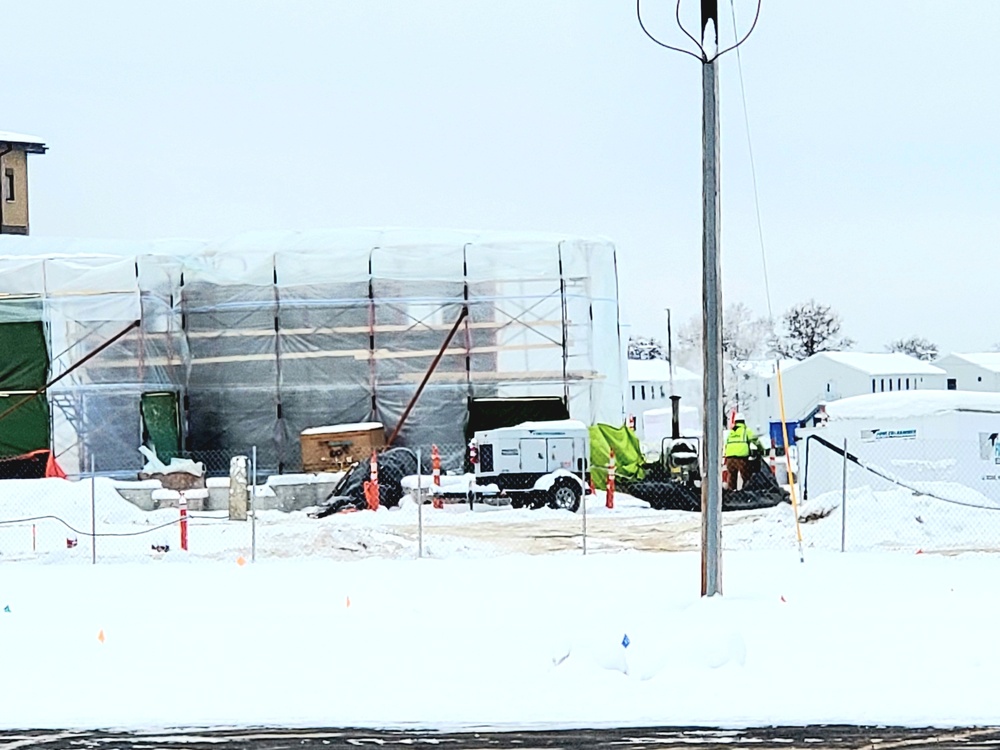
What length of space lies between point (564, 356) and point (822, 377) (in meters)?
62.4

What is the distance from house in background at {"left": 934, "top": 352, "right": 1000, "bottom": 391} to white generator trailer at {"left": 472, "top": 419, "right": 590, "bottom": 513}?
78297 millimetres

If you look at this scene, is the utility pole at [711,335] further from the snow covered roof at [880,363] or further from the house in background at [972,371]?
the house in background at [972,371]

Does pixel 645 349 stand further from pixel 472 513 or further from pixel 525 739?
pixel 525 739

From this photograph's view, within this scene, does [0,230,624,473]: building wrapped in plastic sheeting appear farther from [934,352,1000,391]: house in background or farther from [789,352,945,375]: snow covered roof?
[934,352,1000,391]: house in background

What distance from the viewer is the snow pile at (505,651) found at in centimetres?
1060

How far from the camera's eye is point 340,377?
39.4 metres

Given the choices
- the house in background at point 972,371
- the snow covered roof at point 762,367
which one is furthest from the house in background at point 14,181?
the house in background at point 972,371

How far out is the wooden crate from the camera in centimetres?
3659

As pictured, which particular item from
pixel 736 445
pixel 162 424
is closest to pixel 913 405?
pixel 736 445

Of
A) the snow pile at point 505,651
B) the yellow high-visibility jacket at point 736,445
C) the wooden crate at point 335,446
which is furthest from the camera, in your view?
the wooden crate at point 335,446

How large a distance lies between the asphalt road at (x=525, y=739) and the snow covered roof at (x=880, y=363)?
88.8 metres

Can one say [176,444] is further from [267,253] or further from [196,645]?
[196,645]

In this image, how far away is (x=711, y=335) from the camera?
559 inches

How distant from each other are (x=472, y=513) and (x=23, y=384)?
534 inches
